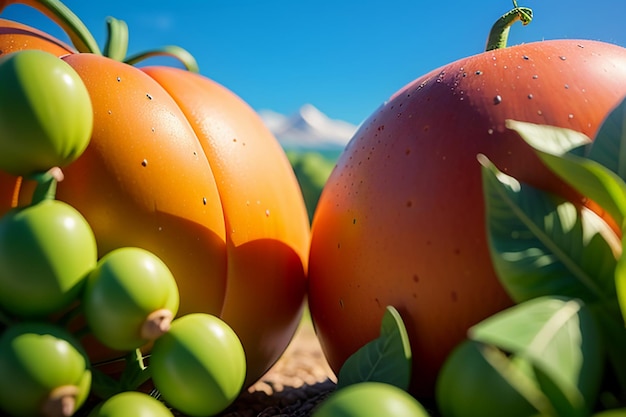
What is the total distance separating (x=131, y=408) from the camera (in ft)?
1.89

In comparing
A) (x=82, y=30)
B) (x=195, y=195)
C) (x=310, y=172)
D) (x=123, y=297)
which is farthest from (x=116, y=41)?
(x=310, y=172)

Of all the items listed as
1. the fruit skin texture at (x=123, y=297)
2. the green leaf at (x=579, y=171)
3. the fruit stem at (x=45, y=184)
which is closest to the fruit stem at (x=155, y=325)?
the fruit skin texture at (x=123, y=297)

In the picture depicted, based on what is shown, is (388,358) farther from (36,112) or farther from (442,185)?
(36,112)

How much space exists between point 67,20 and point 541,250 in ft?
2.66

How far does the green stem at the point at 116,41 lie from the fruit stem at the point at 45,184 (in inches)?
18.0

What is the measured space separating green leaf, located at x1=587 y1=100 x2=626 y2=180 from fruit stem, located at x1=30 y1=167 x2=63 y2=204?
56 centimetres

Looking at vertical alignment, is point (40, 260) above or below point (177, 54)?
below

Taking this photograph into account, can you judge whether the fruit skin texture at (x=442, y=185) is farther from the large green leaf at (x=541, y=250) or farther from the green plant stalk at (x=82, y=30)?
the green plant stalk at (x=82, y=30)

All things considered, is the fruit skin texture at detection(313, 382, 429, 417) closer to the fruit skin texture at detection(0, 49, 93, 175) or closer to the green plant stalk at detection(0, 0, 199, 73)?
the fruit skin texture at detection(0, 49, 93, 175)

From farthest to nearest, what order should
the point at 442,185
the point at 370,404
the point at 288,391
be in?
the point at 288,391
the point at 442,185
the point at 370,404

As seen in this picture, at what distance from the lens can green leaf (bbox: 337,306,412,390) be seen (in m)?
0.67

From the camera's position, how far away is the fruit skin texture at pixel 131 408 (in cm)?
57

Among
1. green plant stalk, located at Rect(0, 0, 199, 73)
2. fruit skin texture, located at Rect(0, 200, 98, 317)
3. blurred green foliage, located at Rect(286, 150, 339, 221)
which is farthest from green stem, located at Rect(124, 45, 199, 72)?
blurred green foliage, located at Rect(286, 150, 339, 221)

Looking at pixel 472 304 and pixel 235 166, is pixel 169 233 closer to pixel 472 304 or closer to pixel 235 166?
pixel 235 166
